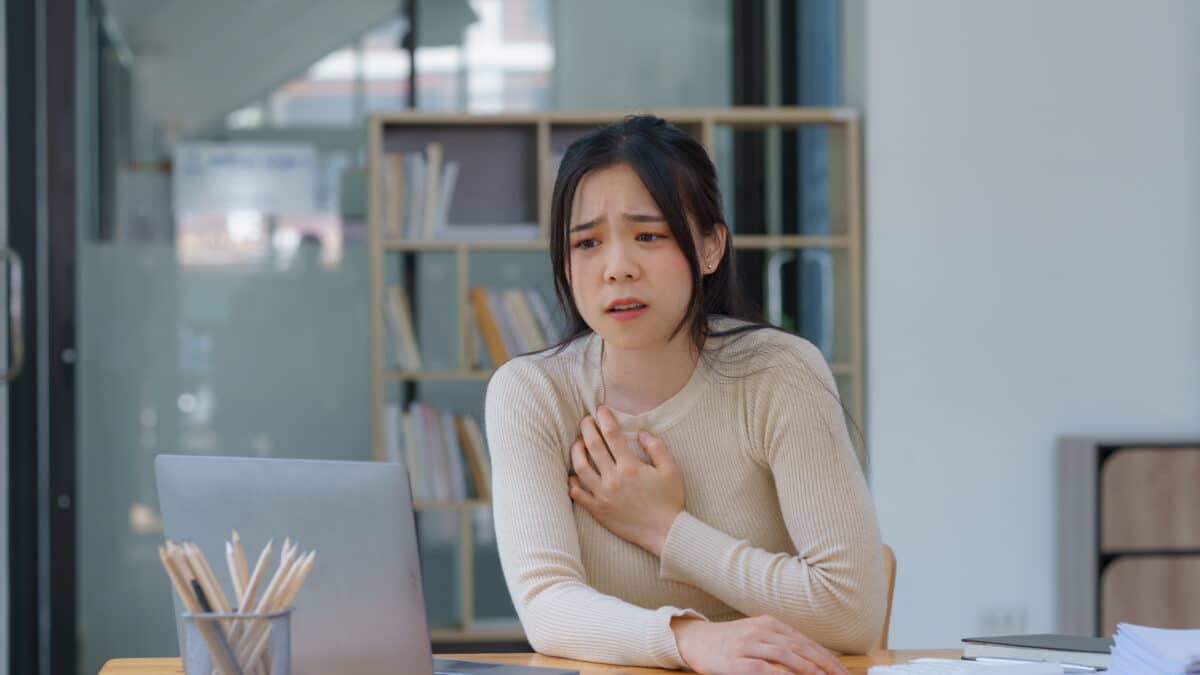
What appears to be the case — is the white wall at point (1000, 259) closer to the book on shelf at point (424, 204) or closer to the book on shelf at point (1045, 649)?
the book on shelf at point (424, 204)

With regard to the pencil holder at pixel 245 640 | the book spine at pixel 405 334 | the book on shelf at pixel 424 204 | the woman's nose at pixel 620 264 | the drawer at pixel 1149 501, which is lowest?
the drawer at pixel 1149 501

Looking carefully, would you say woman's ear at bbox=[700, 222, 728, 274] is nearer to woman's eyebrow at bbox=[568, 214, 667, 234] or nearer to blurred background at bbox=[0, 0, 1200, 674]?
woman's eyebrow at bbox=[568, 214, 667, 234]

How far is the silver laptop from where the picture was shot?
1312 mm

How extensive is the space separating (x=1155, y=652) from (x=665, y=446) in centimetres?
74

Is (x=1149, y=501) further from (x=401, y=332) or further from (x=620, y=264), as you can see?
(x=620, y=264)

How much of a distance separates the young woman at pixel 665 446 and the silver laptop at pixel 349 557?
1.31 ft

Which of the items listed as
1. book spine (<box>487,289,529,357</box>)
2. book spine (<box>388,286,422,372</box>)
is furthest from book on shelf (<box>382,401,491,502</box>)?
book spine (<box>487,289,529,357</box>)

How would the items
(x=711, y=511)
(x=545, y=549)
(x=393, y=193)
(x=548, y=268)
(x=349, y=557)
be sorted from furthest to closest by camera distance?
(x=548, y=268) < (x=393, y=193) < (x=711, y=511) < (x=545, y=549) < (x=349, y=557)

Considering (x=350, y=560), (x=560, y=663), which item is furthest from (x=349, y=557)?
(x=560, y=663)

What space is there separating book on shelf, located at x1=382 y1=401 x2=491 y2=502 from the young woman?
1922 mm

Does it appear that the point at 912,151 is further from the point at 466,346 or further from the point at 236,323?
the point at 236,323

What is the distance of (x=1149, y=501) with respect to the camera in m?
3.63

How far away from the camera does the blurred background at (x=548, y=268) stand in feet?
12.6

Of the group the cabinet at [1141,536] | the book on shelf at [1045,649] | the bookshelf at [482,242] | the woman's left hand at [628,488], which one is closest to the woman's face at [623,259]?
the woman's left hand at [628,488]
